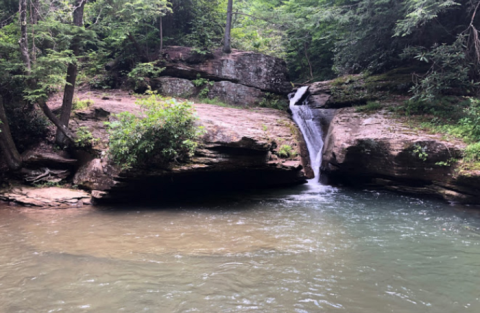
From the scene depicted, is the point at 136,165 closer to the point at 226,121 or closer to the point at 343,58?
the point at 226,121

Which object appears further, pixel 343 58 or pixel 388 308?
pixel 343 58

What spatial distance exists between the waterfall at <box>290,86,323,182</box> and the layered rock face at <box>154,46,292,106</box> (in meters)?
1.24

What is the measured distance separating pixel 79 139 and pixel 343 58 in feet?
42.8

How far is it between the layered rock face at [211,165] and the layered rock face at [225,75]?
3.44 meters

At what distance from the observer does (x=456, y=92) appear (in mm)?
11039

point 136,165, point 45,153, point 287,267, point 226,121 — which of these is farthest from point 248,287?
point 45,153

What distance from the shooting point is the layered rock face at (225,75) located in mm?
15375

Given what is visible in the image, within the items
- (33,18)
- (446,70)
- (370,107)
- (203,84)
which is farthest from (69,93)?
(446,70)

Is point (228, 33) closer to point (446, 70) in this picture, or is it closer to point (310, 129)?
point (310, 129)

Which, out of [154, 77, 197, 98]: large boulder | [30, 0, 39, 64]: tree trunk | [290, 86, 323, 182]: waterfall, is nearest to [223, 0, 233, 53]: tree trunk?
[154, 77, 197, 98]: large boulder

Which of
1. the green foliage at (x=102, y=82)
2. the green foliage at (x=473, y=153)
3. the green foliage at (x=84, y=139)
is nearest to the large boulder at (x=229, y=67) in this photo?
the green foliage at (x=102, y=82)

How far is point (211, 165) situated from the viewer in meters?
9.08

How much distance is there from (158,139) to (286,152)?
200 inches

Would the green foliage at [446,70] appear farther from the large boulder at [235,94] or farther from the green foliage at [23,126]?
the green foliage at [23,126]
